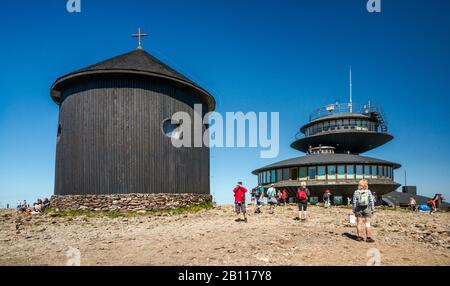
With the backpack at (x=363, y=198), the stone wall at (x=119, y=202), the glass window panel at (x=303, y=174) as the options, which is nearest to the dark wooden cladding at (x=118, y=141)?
the stone wall at (x=119, y=202)

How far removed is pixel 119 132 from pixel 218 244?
37.8ft

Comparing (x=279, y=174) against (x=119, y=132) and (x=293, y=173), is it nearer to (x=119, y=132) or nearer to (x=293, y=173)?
(x=293, y=173)

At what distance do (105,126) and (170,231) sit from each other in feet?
30.5

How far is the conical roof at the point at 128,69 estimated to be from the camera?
714 inches

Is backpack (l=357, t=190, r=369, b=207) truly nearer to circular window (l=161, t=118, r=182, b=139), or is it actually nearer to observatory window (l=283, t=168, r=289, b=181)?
circular window (l=161, t=118, r=182, b=139)

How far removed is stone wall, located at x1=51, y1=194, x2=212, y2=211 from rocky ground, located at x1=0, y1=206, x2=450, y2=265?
3.33 m

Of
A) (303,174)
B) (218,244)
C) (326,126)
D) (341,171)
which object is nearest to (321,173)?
(303,174)

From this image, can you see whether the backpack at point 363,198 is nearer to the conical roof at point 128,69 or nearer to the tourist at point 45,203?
the conical roof at point 128,69

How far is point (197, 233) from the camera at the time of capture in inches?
432

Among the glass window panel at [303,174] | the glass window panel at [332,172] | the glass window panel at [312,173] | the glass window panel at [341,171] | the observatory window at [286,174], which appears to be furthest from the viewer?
the observatory window at [286,174]

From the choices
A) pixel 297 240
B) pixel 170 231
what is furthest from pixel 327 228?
pixel 170 231

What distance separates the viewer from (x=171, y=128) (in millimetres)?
19641

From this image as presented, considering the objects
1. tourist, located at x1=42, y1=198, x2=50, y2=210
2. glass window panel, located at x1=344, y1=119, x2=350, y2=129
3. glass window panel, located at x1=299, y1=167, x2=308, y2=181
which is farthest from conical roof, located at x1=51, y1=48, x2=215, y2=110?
glass window panel, located at x1=344, y1=119, x2=350, y2=129

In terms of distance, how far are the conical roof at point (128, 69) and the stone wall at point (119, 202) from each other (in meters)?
7.45
